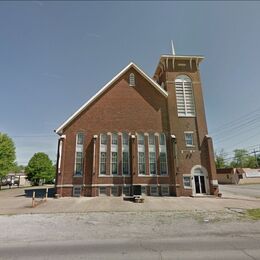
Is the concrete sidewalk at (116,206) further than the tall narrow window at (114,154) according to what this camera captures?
No

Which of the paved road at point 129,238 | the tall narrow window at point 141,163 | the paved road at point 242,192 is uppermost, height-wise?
the tall narrow window at point 141,163

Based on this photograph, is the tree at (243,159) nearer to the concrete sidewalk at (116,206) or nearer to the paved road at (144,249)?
the concrete sidewalk at (116,206)

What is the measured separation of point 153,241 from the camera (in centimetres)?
712

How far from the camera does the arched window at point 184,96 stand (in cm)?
2486

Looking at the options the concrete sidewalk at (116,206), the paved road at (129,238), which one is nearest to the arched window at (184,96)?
the concrete sidewalk at (116,206)

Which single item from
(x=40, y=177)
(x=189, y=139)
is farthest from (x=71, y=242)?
(x=40, y=177)

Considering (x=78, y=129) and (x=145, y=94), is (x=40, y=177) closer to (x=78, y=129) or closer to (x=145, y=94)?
(x=78, y=129)

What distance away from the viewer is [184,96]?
2538cm

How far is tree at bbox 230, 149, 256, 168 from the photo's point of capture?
8238 centimetres

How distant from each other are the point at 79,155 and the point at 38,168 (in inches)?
1228

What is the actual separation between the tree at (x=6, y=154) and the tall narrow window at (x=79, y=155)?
73.7 ft

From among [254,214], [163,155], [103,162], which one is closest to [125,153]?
[103,162]

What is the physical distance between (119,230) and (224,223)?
5644mm

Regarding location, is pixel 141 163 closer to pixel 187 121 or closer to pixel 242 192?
pixel 187 121
